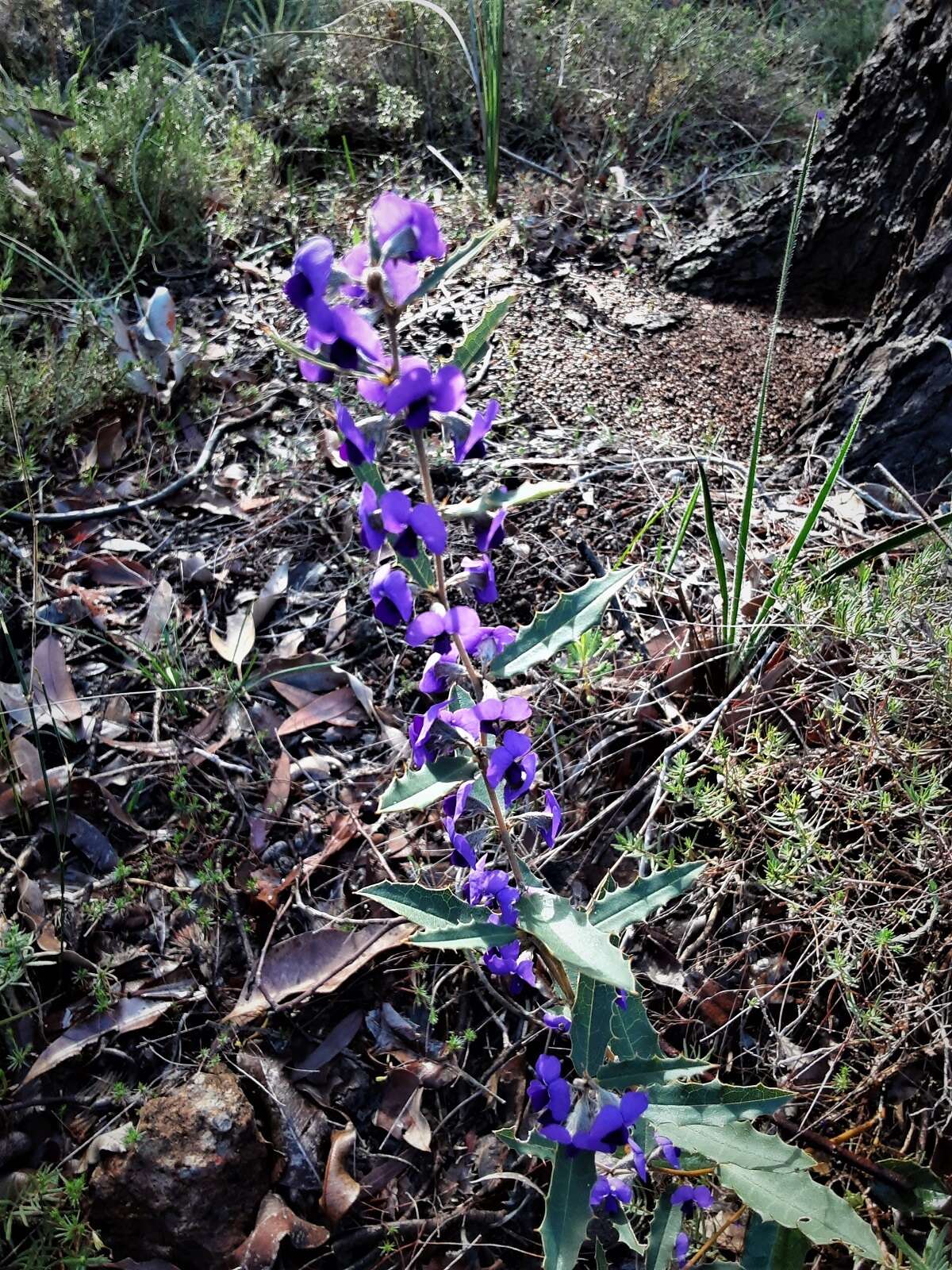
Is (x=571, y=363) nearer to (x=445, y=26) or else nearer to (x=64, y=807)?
(x=64, y=807)

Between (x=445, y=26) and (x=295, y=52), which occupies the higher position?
(x=445, y=26)

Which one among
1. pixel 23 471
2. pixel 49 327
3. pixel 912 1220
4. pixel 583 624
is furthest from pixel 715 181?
pixel 912 1220

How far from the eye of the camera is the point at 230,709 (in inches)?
97.5

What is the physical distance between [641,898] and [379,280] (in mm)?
1021

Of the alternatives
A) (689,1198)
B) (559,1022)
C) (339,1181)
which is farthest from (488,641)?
(339,1181)

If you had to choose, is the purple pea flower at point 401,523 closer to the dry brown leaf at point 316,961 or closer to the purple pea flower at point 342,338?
the purple pea flower at point 342,338

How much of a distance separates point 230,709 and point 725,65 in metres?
4.41

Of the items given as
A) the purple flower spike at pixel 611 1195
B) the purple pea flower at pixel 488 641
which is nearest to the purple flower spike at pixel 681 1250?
the purple flower spike at pixel 611 1195

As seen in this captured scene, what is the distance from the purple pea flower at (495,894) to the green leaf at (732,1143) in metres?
0.38

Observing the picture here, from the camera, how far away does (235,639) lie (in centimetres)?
260

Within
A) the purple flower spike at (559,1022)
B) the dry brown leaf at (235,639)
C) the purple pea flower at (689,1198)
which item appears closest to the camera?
the purple pea flower at (689,1198)

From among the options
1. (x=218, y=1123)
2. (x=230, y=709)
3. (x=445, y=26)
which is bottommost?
(x=218, y=1123)

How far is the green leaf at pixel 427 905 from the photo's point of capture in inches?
55.6

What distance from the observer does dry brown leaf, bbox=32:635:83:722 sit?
2430 mm
